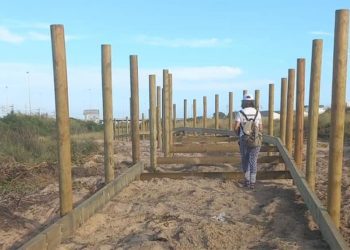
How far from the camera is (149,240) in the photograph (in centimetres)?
501

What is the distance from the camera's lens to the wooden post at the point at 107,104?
7.27 m

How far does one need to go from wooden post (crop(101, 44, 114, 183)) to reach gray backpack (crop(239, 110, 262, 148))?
Answer: 7.00 ft

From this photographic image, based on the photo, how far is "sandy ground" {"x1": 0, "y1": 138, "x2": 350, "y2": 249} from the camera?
16.5 ft

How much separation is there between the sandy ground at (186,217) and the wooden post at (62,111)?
0.45m

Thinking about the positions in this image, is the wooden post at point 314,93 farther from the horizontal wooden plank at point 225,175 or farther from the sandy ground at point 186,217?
the horizontal wooden plank at point 225,175

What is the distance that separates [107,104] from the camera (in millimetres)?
7445

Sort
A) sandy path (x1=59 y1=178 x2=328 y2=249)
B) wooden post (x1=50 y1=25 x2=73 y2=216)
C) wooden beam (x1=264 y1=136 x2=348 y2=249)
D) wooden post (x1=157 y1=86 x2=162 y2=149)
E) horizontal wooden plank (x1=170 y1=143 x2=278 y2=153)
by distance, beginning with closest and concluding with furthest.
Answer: wooden beam (x1=264 y1=136 x2=348 y2=249) < sandy path (x1=59 y1=178 x2=328 y2=249) < wooden post (x1=50 y1=25 x2=73 y2=216) < horizontal wooden plank (x1=170 y1=143 x2=278 y2=153) < wooden post (x1=157 y1=86 x2=162 y2=149)

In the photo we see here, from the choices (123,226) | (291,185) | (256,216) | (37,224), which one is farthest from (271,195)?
(37,224)

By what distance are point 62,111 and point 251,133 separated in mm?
3763

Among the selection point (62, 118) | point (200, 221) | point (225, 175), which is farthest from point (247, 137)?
point (62, 118)

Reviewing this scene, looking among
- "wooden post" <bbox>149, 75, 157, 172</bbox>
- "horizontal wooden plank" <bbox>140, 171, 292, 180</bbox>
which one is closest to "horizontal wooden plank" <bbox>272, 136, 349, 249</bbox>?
"horizontal wooden plank" <bbox>140, 171, 292, 180</bbox>

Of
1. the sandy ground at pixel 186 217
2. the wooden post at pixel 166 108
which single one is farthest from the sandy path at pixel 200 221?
the wooden post at pixel 166 108

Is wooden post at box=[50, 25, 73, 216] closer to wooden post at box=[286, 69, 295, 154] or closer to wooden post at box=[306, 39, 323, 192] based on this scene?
wooden post at box=[306, 39, 323, 192]

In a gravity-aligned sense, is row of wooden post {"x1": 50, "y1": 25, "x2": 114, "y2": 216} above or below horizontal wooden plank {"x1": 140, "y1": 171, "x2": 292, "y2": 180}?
above
